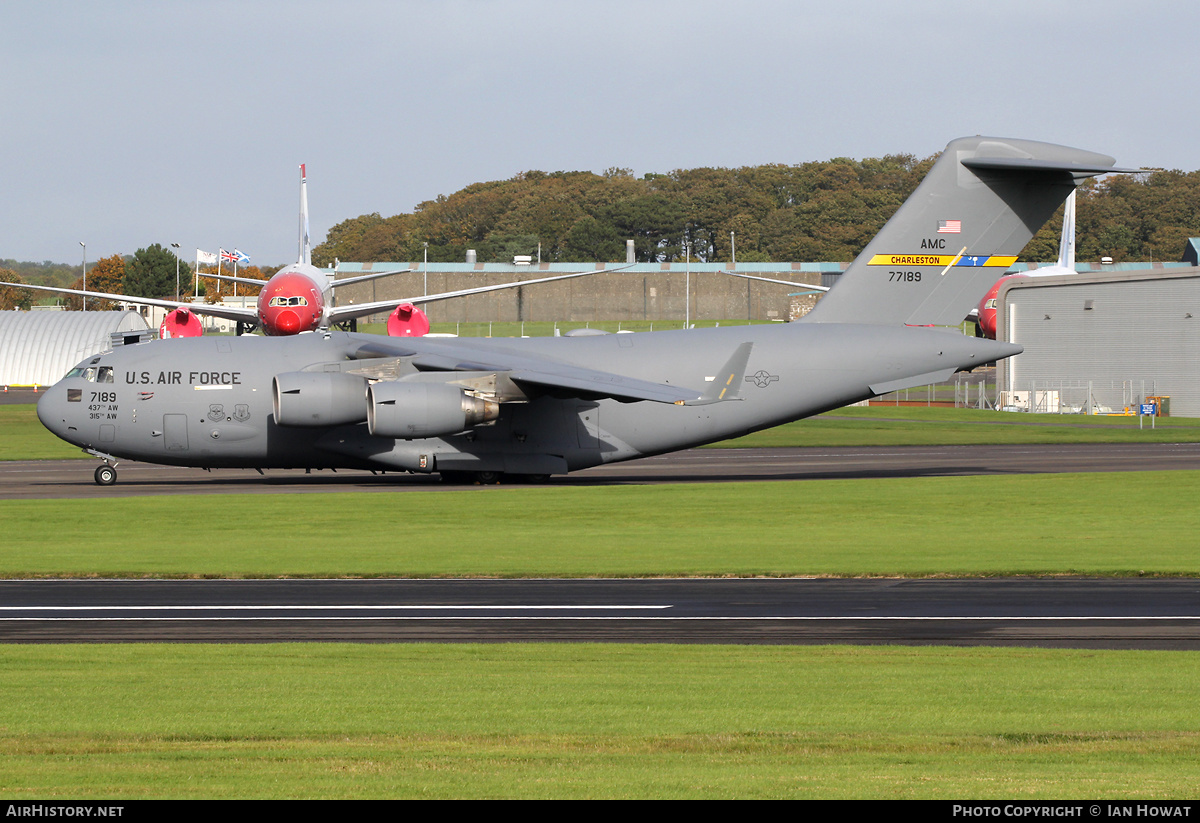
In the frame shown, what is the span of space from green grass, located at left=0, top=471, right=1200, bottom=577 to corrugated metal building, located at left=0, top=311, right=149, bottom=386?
232 feet

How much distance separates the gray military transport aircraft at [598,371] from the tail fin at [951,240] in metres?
0.04

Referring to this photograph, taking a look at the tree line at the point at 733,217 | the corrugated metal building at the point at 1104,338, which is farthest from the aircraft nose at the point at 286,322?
the tree line at the point at 733,217

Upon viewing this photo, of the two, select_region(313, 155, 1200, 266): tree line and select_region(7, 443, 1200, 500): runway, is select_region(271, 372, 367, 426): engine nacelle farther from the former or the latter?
select_region(313, 155, 1200, 266): tree line

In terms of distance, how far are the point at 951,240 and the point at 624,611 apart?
69.8 feet

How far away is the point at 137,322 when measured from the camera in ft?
335

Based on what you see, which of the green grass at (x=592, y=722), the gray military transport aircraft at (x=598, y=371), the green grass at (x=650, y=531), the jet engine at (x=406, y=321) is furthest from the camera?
the jet engine at (x=406, y=321)

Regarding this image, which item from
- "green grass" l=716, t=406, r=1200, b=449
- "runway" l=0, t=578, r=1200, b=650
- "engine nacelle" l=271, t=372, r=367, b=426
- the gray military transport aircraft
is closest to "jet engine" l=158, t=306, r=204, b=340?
"green grass" l=716, t=406, r=1200, b=449

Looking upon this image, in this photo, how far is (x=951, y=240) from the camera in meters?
35.4

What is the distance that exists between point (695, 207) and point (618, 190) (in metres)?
12.2

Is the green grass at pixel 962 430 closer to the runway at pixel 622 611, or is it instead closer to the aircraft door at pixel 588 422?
the aircraft door at pixel 588 422

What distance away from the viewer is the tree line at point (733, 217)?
164m

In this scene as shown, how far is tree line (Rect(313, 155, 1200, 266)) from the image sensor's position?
538 ft

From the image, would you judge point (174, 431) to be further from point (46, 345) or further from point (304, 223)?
point (46, 345)

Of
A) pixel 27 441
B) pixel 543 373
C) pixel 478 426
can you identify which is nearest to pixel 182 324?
pixel 27 441
